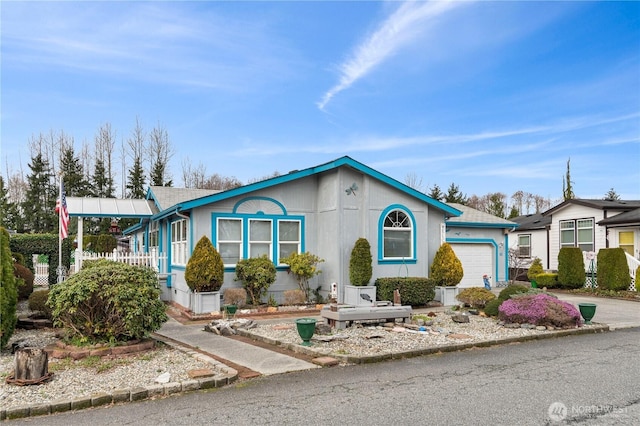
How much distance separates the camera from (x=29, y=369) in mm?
6547

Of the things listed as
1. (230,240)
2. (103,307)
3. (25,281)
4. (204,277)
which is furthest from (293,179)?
(25,281)

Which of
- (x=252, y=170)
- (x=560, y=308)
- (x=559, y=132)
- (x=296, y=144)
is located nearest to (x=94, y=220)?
(x=252, y=170)

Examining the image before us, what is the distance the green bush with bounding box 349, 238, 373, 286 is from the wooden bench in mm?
3240

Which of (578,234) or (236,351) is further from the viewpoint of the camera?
(578,234)

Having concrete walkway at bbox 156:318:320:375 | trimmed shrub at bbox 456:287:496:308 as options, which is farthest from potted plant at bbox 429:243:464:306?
concrete walkway at bbox 156:318:320:375

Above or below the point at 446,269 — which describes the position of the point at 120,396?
below

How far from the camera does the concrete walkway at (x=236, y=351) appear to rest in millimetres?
7742

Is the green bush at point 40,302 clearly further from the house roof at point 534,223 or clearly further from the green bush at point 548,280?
the house roof at point 534,223

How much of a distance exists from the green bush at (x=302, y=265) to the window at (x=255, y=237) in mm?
512

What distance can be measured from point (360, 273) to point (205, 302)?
4589mm

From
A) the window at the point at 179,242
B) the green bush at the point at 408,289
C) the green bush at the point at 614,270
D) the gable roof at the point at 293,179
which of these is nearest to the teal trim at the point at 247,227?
the gable roof at the point at 293,179

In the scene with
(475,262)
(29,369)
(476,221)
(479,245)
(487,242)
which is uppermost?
(476,221)

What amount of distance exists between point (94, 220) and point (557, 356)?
128ft

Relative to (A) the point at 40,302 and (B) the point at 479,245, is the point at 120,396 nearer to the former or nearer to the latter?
(A) the point at 40,302
